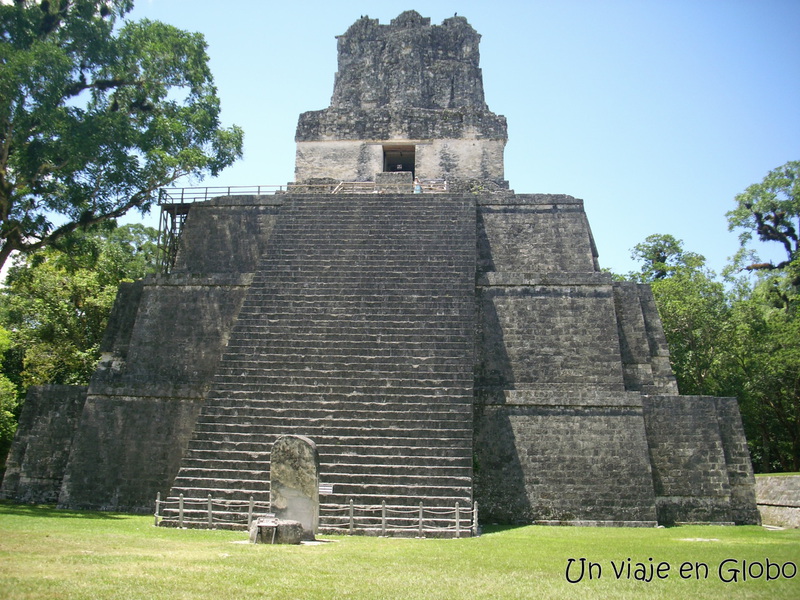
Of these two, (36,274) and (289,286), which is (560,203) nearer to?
(289,286)

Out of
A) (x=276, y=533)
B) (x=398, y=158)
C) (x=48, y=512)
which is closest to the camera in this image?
(x=276, y=533)

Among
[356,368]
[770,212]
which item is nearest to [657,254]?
[770,212]

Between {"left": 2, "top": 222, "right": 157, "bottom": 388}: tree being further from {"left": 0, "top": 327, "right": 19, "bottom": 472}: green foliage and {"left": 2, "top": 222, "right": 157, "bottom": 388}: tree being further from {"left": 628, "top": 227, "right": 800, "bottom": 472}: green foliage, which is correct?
{"left": 628, "top": 227, "right": 800, "bottom": 472}: green foliage

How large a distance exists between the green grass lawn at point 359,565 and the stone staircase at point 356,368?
3.97ft

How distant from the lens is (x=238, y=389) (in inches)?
504

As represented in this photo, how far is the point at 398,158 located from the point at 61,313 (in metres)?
10.2

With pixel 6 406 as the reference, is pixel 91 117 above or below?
above

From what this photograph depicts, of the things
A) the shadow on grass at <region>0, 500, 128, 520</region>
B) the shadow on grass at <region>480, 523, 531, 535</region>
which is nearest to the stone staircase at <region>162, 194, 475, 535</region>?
the shadow on grass at <region>480, 523, 531, 535</region>

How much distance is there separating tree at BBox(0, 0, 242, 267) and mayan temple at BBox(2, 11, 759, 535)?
1463 millimetres

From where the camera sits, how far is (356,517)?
10680 millimetres

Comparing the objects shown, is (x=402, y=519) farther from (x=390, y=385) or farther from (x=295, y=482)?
(x=390, y=385)

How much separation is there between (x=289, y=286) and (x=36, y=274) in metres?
11.7

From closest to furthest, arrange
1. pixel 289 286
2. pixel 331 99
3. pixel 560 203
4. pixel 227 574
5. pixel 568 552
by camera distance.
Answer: pixel 227 574, pixel 568 552, pixel 289 286, pixel 560 203, pixel 331 99

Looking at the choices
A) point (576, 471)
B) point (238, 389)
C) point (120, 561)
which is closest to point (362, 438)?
point (238, 389)
